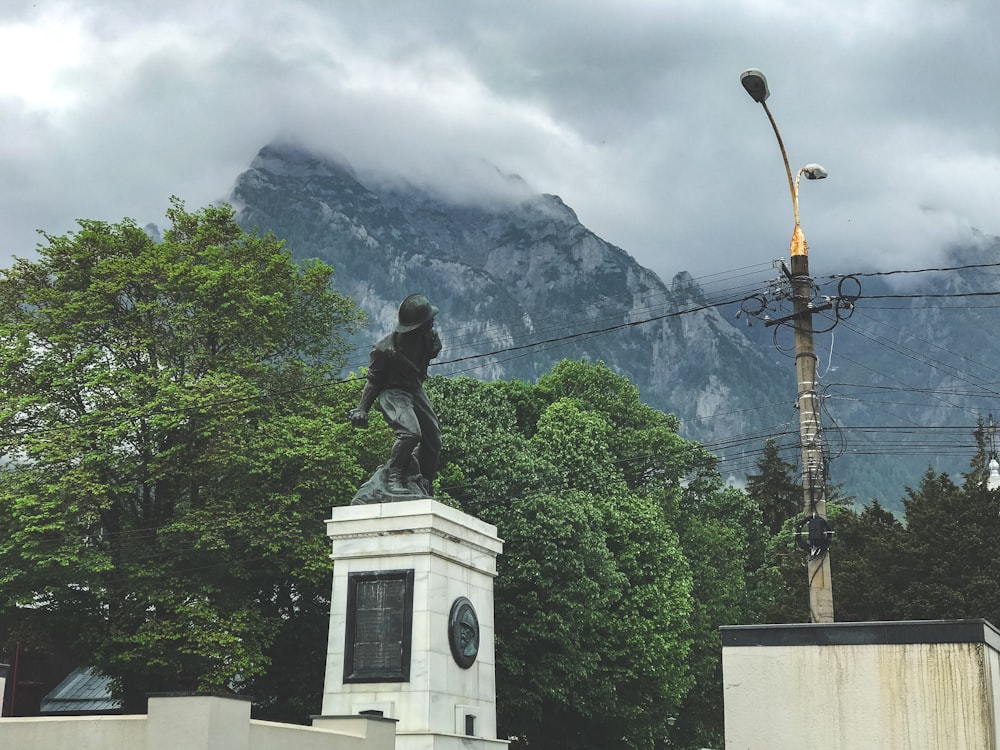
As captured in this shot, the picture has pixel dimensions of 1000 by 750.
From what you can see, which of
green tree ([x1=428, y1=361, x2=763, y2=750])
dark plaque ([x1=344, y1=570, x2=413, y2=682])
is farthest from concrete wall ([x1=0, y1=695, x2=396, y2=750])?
green tree ([x1=428, y1=361, x2=763, y2=750])

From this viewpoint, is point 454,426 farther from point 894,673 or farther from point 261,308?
point 894,673

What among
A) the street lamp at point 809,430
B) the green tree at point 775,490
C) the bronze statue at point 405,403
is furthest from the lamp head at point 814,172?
the green tree at point 775,490

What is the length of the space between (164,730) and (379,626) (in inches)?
235

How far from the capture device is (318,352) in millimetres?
34125

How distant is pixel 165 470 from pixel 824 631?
18465mm

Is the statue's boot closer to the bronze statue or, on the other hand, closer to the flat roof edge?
the bronze statue

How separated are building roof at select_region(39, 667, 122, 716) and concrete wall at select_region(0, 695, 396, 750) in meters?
25.3

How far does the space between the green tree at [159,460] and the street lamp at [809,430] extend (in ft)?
42.5

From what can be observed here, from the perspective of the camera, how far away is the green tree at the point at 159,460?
26688 millimetres

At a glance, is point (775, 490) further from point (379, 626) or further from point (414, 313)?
point (379, 626)

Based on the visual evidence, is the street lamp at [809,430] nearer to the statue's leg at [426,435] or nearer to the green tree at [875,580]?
the statue's leg at [426,435]

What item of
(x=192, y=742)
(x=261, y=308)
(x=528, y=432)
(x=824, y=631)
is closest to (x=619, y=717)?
(x=528, y=432)

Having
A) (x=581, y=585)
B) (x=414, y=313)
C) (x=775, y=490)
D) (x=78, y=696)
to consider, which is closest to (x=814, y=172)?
(x=414, y=313)

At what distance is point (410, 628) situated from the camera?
56.6 ft
